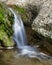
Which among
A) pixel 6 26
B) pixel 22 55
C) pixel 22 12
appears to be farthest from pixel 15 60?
pixel 22 12

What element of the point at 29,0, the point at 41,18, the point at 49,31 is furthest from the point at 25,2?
the point at 49,31

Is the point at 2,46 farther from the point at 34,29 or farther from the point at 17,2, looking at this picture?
the point at 17,2

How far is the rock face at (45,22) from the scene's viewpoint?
36.0 ft

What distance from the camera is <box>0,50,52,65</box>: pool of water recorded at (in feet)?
29.1

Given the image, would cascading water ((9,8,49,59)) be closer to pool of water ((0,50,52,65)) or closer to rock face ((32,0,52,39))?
pool of water ((0,50,52,65))

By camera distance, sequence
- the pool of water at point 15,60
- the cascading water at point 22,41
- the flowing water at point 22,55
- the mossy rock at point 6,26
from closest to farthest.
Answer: the pool of water at point 15,60, the flowing water at point 22,55, the cascading water at point 22,41, the mossy rock at point 6,26

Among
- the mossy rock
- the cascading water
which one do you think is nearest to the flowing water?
the cascading water

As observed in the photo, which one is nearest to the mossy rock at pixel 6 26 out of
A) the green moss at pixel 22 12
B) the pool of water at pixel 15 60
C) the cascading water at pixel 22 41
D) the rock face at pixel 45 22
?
the cascading water at pixel 22 41

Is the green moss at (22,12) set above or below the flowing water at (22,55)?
above

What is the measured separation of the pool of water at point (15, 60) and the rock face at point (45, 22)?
210 centimetres

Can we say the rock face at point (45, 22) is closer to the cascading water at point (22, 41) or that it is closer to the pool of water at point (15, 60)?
the cascading water at point (22, 41)

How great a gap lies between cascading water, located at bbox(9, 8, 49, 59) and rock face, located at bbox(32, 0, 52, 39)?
76cm

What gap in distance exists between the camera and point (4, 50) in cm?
992

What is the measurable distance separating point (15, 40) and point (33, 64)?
8.30 feet
